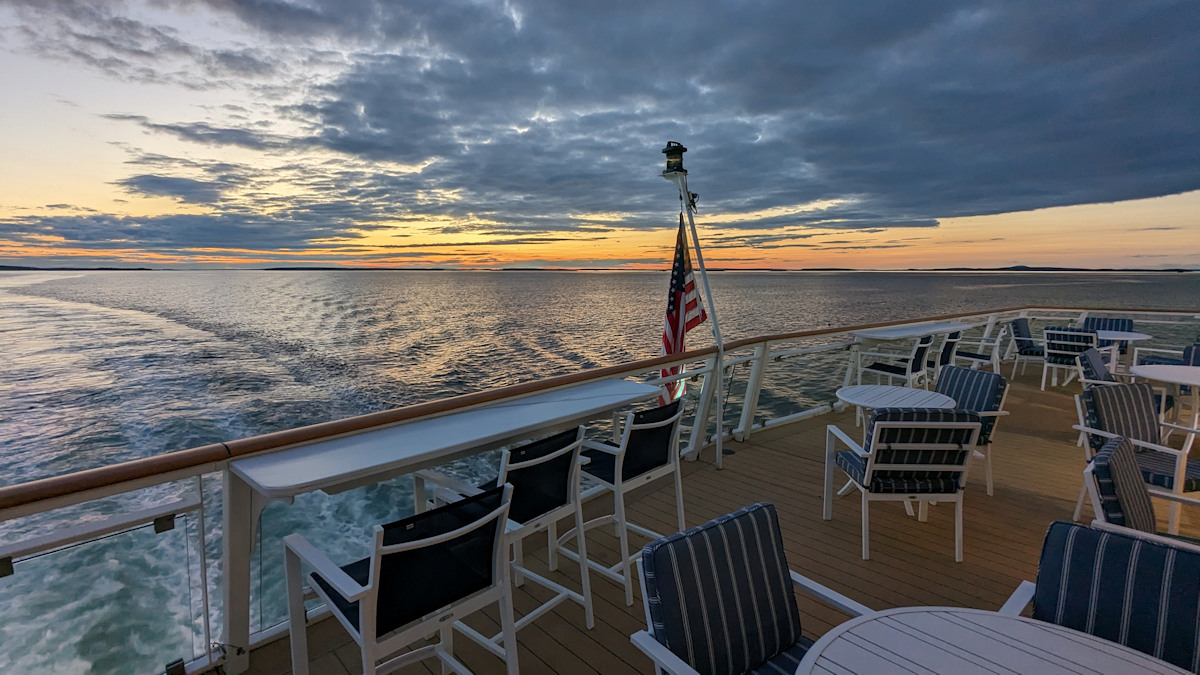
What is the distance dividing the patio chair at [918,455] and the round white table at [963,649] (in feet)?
4.87

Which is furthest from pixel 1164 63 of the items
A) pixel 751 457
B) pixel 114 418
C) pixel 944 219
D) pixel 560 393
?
pixel 114 418

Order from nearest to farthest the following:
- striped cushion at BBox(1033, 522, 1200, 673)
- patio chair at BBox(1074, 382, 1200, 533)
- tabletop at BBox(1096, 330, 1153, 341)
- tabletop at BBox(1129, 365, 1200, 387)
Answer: striped cushion at BBox(1033, 522, 1200, 673)
patio chair at BBox(1074, 382, 1200, 533)
tabletop at BBox(1129, 365, 1200, 387)
tabletop at BBox(1096, 330, 1153, 341)

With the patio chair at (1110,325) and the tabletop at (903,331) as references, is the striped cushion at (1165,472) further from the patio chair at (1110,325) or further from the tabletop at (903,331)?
the patio chair at (1110,325)

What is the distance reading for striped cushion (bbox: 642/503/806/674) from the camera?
46.6 inches

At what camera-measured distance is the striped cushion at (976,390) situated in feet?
11.3

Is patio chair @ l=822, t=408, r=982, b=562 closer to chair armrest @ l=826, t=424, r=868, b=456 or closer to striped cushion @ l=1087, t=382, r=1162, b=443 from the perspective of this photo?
chair armrest @ l=826, t=424, r=868, b=456

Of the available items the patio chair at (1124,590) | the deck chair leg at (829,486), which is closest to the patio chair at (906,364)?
the deck chair leg at (829,486)

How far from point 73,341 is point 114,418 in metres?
15.4

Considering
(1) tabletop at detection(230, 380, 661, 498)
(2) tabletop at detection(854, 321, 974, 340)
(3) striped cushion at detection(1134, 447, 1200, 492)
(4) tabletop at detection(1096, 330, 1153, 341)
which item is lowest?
(3) striped cushion at detection(1134, 447, 1200, 492)

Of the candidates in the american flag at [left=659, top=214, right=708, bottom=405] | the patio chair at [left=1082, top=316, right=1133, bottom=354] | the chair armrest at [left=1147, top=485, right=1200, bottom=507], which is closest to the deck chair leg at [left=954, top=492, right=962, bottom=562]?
the chair armrest at [left=1147, top=485, right=1200, bottom=507]

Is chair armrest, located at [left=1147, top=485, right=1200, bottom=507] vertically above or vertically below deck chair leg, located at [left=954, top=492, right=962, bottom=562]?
above

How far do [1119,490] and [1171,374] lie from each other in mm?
3135

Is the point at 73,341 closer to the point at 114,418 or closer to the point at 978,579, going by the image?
the point at 114,418

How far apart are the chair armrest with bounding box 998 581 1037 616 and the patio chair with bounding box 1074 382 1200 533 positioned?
196 centimetres
